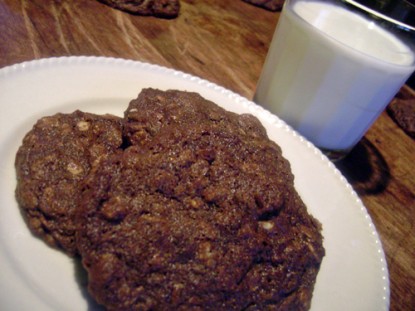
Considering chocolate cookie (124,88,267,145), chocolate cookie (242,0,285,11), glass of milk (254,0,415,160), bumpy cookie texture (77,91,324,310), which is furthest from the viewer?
chocolate cookie (242,0,285,11)

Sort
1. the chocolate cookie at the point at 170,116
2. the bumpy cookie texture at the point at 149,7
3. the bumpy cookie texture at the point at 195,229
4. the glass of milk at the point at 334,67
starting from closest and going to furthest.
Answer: the bumpy cookie texture at the point at 195,229 < the chocolate cookie at the point at 170,116 < the glass of milk at the point at 334,67 < the bumpy cookie texture at the point at 149,7

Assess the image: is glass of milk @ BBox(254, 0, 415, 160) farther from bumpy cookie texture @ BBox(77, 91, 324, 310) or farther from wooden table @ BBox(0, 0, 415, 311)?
bumpy cookie texture @ BBox(77, 91, 324, 310)

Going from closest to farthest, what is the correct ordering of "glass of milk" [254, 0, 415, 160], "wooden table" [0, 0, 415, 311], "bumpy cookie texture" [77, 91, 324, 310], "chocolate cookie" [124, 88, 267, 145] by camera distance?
"bumpy cookie texture" [77, 91, 324, 310] < "chocolate cookie" [124, 88, 267, 145] < "glass of milk" [254, 0, 415, 160] < "wooden table" [0, 0, 415, 311]

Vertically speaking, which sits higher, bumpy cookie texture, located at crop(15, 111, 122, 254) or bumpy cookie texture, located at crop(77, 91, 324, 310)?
bumpy cookie texture, located at crop(77, 91, 324, 310)

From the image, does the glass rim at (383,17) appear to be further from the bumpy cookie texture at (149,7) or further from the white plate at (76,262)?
the bumpy cookie texture at (149,7)

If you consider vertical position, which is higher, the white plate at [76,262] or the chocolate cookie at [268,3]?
the white plate at [76,262]

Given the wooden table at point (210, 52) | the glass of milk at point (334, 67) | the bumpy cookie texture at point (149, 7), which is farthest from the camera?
the bumpy cookie texture at point (149, 7)

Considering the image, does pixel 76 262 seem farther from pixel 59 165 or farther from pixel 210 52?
pixel 210 52

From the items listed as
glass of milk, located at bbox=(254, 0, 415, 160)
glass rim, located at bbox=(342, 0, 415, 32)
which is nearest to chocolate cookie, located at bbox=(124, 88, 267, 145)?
glass of milk, located at bbox=(254, 0, 415, 160)

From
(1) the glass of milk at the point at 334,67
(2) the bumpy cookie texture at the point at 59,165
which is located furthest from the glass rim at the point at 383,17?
(2) the bumpy cookie texture at the point at 59,165
